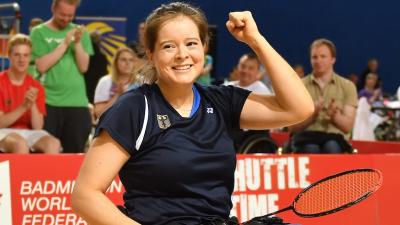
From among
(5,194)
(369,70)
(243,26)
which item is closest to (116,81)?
(5,194)

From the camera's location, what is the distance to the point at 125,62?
7.30 meters

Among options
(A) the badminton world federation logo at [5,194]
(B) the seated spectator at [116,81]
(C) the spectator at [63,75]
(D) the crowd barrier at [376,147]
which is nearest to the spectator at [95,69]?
(B) the seated spectator at [116,81]

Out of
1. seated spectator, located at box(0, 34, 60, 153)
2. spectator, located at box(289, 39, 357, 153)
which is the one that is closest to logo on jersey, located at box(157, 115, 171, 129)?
seated spectator, located at box(0, 34, 60, 153)

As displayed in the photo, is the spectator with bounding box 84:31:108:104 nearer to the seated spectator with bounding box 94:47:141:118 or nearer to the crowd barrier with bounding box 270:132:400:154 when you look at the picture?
the seated spectator with bounding box 94:47:141:118

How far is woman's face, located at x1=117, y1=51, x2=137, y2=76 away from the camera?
7.26 metres

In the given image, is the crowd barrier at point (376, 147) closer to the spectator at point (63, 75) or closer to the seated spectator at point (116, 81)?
the seated spectator at point (116, 81)

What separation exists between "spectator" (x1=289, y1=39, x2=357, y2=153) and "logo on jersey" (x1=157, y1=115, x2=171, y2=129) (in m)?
4.16

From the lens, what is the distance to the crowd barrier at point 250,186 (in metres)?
4.77

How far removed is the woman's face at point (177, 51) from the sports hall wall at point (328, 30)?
1397cm

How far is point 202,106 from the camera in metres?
2.76

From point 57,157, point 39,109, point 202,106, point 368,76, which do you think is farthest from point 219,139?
point 368,76

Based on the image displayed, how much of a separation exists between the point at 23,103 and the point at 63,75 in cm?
77

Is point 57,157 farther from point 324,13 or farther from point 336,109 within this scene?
point 324,13

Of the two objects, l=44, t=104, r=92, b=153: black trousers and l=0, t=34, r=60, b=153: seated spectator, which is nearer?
l=0, t=34, r=60, b=153: seated spectator
